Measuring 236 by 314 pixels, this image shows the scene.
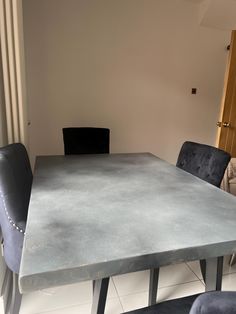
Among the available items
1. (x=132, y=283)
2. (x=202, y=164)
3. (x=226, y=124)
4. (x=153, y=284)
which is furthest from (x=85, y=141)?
(x=226, y=124)

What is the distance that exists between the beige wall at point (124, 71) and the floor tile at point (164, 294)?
1.77m

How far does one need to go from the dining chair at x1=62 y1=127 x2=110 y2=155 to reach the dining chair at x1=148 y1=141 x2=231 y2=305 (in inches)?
31.4

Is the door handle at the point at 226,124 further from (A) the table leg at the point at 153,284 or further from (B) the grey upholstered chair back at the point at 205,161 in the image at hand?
(A) the table leg at the point at 153,284

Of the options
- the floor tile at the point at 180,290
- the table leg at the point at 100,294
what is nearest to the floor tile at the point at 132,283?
the floor tile at the point at 180,290

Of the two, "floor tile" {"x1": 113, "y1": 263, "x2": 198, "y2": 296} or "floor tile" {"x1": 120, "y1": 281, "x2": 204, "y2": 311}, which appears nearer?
"floor tile" {"x1": 120, "y1": 281, "x2": 204, "y2": 311}

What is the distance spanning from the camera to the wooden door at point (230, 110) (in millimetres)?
2652

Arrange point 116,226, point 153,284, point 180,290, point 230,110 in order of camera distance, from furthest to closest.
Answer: point 230,110
point 180,290
point 153,284
point 116,226

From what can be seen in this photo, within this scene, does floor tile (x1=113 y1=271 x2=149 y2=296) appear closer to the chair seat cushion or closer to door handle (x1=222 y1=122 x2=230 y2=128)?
the chair seat cushion

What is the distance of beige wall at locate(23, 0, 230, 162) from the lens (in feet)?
8.77

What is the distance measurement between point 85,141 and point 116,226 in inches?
64.7

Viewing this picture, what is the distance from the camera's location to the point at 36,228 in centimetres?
84

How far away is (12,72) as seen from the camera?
1575mm

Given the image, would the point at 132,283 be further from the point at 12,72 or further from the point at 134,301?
the point at 12,72

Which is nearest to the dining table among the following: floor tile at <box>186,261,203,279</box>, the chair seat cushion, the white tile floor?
the chair seat cushion
